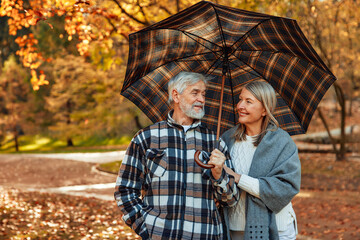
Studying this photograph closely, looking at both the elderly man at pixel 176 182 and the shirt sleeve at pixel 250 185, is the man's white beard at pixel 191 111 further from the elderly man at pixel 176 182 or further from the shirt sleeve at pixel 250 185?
the shirt sleeve at pixel 250 185

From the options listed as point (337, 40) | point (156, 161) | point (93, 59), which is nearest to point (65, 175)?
point (93, 59)

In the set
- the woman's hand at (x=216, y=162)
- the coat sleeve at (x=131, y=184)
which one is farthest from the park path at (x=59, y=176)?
the woman's hand at (x=216, y=162)

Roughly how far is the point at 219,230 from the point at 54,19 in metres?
4.49

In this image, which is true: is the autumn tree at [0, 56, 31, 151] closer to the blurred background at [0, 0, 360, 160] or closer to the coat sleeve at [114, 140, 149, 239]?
the blurred background at [0, 0, 360, 160]

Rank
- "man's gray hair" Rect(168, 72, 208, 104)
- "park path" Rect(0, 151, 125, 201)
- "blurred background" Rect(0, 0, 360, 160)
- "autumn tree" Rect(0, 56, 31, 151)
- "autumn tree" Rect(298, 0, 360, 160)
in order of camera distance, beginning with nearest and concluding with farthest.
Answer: "man's gray hair" Rect(168, 72, 208, 104) < "blurred background" Rect(0, 0, 360, 160) < "park path" Rect(0, 151, 125, 201) < "autumn tree" Rect(298, 0, 360, 160) < "autumn tree" Rect(0, 56, 31, 151)

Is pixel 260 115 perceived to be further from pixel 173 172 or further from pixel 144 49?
pixel 144 49

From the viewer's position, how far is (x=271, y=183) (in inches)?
106

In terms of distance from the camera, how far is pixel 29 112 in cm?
3406

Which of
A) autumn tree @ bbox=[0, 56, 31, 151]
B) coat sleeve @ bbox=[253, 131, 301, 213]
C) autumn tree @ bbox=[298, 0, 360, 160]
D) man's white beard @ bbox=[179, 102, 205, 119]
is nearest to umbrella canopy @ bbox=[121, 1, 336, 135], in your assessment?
man's white beard @ bbox=[179, 102, 205, 119]

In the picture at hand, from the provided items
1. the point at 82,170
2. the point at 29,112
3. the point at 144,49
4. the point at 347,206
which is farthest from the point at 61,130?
the point at 144,49

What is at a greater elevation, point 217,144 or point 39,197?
point 217,144

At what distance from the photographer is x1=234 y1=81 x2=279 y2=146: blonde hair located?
2865 mm

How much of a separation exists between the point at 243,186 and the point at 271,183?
0.19m

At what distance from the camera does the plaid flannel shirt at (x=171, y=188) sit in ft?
8.52
